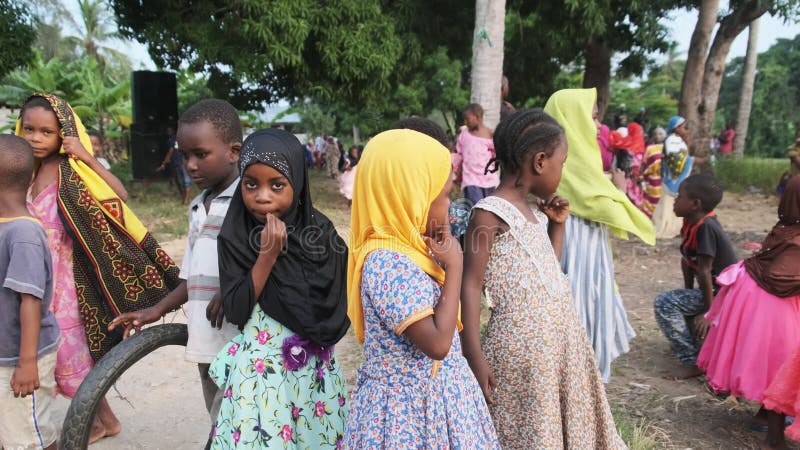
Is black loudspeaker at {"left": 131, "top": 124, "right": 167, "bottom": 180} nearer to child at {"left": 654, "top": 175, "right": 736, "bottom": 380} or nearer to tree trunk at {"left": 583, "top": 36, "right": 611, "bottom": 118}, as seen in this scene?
tree trunk at {"left": 583, "top": 36, "right": 611, "bottom": 118}

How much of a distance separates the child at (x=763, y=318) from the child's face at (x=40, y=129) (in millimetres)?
3722

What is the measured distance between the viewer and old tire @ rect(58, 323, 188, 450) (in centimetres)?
213

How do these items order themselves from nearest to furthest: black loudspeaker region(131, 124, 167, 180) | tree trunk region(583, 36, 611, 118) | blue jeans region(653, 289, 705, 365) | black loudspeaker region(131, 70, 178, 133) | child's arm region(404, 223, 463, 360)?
child's arm region(404, 223, 463, 360), blue jeans region(653, 289, 705, 365), tree trunk region(583, 36, 611, 118), black loudspeaker region(131, 124, 167, 180), black loudspeaker region(131, 70, 178, 133)

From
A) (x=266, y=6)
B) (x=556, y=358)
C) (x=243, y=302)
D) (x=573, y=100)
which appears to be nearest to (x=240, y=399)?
(x=243, y=302)

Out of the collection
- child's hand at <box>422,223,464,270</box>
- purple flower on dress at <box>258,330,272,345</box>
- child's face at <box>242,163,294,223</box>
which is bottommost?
purple flower on dress at <box>258,330,272,345</box>

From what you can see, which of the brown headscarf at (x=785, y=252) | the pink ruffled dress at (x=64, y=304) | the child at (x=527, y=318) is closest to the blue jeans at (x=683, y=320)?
the brown headscarf at (x=785, y=252)

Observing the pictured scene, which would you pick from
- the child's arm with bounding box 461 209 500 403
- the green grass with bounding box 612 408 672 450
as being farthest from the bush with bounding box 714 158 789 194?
the child's arm with bounding box 461 209 500 403

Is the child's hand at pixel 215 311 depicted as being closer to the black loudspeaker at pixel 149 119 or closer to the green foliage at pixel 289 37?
the green foliage at pixel 289 37

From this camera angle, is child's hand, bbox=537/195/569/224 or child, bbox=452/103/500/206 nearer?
child's hand, bbox=537/195/569/224

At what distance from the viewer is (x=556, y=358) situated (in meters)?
2.27

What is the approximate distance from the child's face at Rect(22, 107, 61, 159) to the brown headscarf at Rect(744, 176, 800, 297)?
147 inches

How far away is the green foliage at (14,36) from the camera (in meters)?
9.76

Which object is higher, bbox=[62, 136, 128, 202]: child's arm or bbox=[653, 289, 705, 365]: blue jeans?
bbox=[62, 136, 128, 202]: child's arm

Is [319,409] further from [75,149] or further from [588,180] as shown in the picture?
[588,180]
